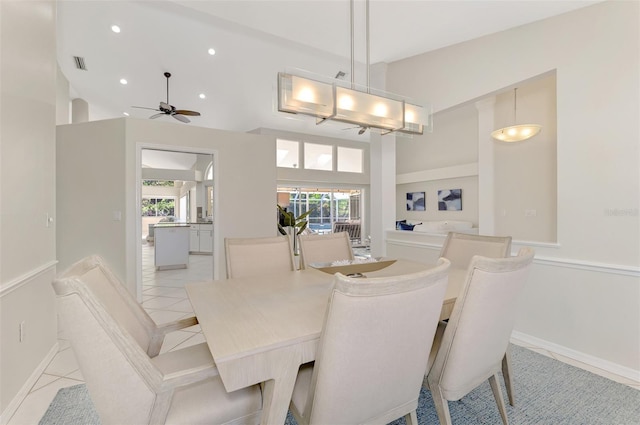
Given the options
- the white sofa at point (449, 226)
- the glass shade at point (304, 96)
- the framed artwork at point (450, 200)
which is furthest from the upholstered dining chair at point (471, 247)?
the framed artwork at point (450, 200)

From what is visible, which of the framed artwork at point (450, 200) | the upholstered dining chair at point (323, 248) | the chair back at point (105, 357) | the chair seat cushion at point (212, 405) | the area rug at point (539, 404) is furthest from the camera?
the framed artwork at point (450, 200)

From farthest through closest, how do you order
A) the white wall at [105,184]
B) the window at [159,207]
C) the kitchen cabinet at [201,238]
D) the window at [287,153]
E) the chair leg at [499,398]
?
the window at [159,207] < the window at [287,153] < the kitchen cabinet at [201,238] < the white wall at [105,184] < the chair leg at [499,398]

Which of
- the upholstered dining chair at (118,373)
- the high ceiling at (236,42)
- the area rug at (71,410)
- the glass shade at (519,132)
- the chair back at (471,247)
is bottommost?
the area rug at (71,410)

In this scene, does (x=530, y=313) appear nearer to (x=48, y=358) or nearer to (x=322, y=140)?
(x=48, y=358)

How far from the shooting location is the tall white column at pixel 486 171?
4.52 metres

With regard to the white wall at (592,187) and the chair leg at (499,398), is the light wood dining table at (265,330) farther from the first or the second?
the white wall at (592,187)

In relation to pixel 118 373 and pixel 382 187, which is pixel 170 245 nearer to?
pixel 382 187

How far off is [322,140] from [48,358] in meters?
7.49

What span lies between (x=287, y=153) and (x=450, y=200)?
4.37 metres

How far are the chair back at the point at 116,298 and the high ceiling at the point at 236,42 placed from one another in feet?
4.58

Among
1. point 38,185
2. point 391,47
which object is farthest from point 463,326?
point 391,47

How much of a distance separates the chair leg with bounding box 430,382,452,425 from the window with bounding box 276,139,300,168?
282 inches

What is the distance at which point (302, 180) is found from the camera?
8312 mm

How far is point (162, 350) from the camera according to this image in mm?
2496
